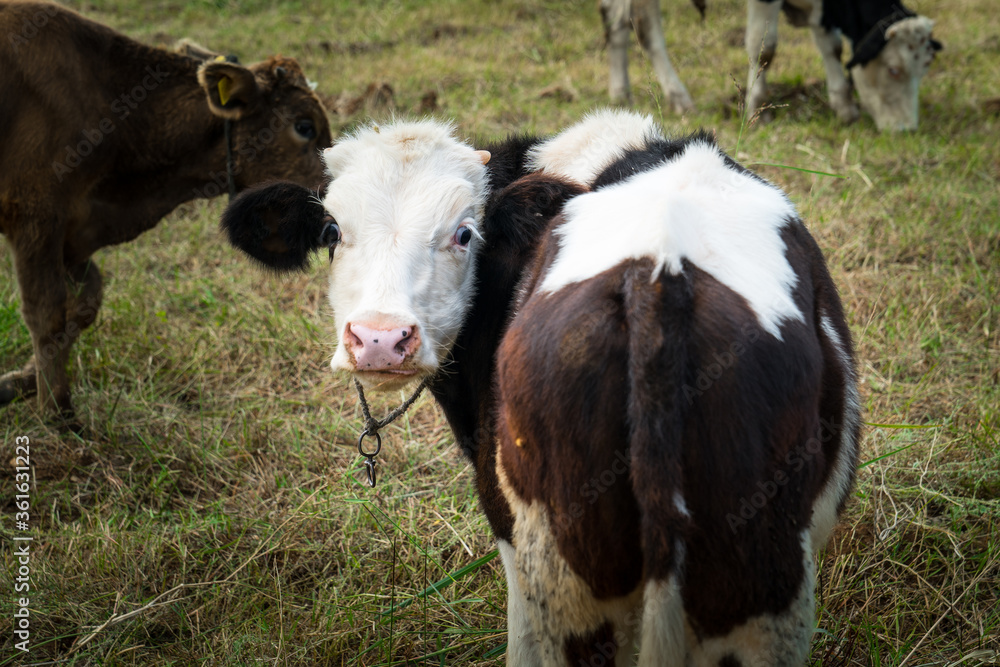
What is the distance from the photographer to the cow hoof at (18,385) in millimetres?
3787

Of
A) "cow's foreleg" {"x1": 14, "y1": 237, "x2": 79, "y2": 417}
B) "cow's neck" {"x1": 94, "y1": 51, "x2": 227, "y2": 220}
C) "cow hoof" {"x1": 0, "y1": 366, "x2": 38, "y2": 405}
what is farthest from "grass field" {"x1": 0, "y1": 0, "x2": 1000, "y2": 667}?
"cow's neck" {"x1": 94, "y1": 51, "x2": 227, "y2": 220}

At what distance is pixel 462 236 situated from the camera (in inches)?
93.4

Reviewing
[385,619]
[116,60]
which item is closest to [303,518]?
[385,619]

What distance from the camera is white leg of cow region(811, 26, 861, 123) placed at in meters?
6.92

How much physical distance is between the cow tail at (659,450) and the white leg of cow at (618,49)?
6.34 meters

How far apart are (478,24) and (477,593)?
8.79 metres

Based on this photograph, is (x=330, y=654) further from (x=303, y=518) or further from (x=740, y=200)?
(x=740, y=200)

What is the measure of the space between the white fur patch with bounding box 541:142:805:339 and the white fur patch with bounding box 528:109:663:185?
0.36 meters

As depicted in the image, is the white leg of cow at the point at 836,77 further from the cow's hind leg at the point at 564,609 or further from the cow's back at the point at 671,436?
the cow's hind leg at the point at 564,609

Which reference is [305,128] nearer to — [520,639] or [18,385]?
[18,385]

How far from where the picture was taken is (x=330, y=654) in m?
2.48

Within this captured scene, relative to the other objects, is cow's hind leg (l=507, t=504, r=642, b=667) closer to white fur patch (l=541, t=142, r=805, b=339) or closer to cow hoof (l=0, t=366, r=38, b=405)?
white fur patch (l=541, t=142, r=805, b=339)

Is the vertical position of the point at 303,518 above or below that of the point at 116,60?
below

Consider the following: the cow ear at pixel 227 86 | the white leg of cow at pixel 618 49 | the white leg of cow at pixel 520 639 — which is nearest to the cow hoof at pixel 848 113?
the white leg of cow at pixel 618 49
